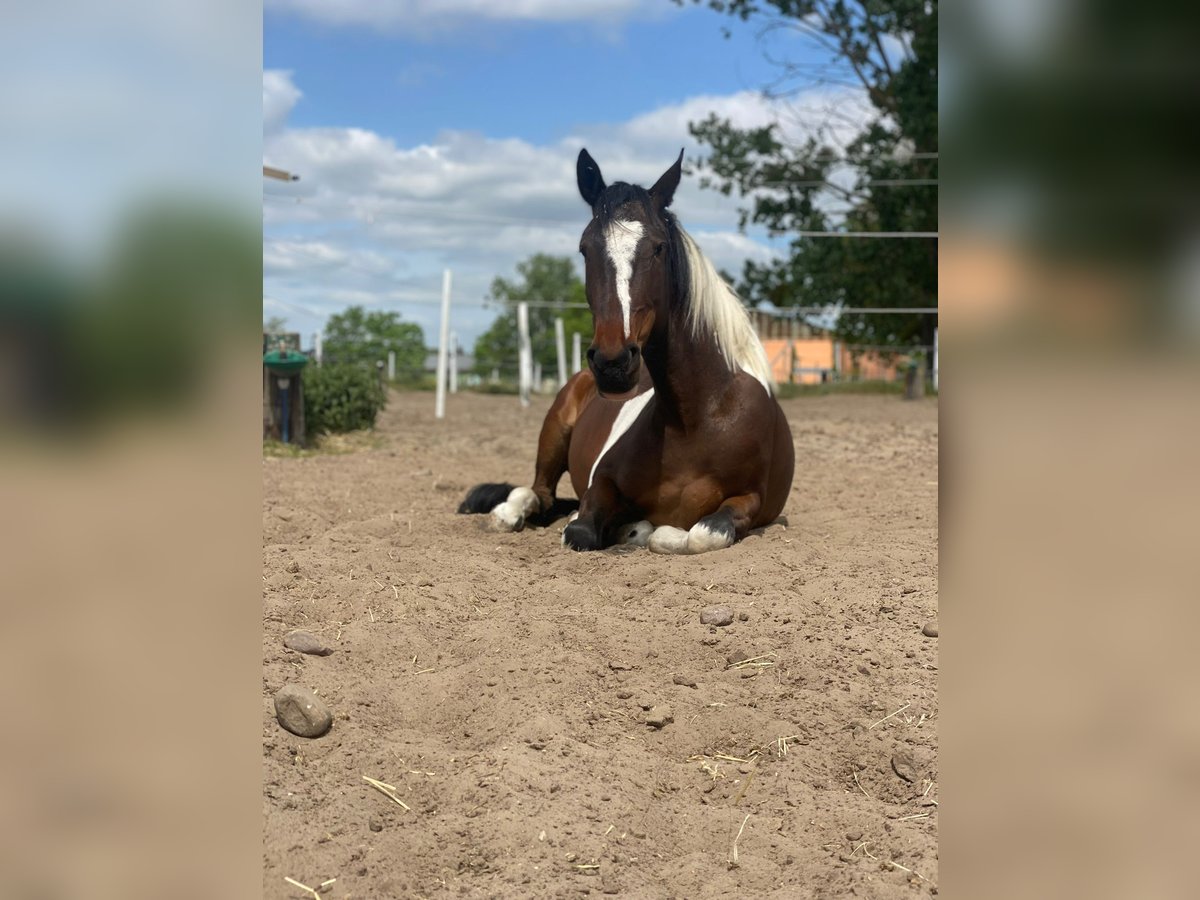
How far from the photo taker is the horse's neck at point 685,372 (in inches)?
170

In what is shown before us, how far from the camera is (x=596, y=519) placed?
14.9 ft

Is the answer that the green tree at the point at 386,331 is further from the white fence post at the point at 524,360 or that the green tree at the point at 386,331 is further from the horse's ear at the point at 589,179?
the horse's ear at the point at 589,179

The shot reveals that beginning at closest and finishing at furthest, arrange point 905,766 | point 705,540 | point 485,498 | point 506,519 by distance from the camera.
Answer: point 905,766 < point 705,540 < point 506,519 < point 485,498

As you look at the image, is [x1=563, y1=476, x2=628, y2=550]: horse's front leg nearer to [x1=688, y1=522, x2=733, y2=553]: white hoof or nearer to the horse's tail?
[x1=688, y1=522, x2=733, y2=553]: white hoof

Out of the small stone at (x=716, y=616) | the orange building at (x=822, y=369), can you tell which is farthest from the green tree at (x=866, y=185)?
the small stone at (x=716, y=616)

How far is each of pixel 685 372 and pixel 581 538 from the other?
2.98ft

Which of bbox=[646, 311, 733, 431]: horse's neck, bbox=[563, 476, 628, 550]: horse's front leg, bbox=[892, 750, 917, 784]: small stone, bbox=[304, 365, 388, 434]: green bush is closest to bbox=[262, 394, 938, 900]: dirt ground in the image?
bbox=[892, 750, 917, 784]: small stone

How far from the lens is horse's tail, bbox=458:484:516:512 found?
5.48 meters

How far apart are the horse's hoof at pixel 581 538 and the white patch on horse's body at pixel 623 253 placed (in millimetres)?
1128

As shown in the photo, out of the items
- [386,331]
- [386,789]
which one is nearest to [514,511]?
[386,789]

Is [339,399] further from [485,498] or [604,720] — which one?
[604,720]

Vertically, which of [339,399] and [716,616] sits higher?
[339,399]
